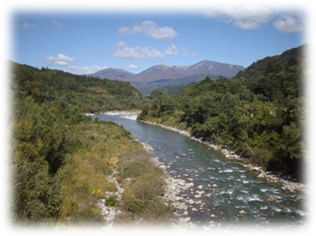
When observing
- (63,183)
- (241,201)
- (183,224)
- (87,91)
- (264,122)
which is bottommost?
(183,224)

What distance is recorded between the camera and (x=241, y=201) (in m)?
14.0

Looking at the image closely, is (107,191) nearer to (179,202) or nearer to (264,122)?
(179,202)

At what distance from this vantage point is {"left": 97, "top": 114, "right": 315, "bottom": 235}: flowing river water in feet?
37.6

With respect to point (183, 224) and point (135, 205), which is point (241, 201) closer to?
point (183, 224)

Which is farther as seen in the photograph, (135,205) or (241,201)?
(241,201)

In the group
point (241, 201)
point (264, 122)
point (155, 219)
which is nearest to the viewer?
point (155, 219)

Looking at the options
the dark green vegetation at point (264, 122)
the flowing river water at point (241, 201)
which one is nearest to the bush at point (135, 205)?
the flowing river water at point (241, 201)

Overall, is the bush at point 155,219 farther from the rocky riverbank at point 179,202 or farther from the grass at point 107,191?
the rocky riverbank at point 179,202

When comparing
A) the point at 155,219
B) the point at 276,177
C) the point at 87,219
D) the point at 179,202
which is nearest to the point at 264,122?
the point at 276,177

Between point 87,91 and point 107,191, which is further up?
point 87,91

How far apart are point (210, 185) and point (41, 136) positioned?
1177 centimetres

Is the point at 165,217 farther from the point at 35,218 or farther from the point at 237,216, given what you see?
the point at 35,218

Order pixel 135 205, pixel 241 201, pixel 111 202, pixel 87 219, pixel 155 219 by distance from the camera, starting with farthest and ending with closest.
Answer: pixel 241 201
pixel 111 202
pixel 135 205
pixel 155 219
pixel 87 219

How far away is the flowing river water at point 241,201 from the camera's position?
37.6ft
